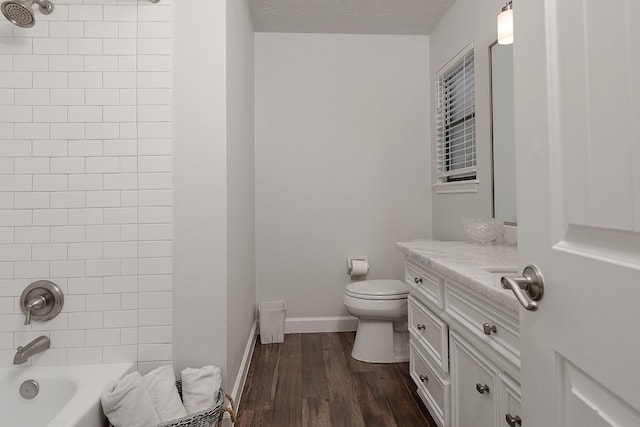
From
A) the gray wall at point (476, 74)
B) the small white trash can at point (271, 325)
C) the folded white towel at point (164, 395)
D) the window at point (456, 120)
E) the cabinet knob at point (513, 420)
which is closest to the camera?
the cabinet knob at point (513, 420)

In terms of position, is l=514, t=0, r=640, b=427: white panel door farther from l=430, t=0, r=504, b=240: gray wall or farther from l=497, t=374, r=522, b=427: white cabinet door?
l=430, t=0, r=504, b=240: gray wall

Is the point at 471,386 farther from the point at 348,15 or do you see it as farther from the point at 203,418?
the point at 348,15

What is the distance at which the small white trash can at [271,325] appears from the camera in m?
2.76

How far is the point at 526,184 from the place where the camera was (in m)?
0.70

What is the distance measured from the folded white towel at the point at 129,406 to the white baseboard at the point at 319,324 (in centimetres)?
170

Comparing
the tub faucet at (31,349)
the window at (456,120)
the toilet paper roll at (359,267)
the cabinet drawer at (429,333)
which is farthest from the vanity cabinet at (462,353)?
the tub faucet at (31,349)

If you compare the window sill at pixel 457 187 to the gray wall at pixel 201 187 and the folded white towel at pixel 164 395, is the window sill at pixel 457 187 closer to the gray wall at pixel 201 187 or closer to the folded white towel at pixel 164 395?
the gray wall at pixel 201 187

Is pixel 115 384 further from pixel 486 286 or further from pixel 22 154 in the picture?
pixel 486 286

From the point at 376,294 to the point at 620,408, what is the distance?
72.6 inches

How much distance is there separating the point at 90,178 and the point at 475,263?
166 centimetres

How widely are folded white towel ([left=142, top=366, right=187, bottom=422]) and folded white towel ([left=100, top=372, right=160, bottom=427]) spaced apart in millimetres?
57

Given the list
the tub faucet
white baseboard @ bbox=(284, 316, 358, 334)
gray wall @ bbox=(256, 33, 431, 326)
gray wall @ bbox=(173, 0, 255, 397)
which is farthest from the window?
the tub faucet

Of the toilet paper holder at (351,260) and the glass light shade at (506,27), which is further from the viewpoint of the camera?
the toilet paper holder at (351,260)

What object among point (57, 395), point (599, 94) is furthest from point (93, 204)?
point (599, 94)
